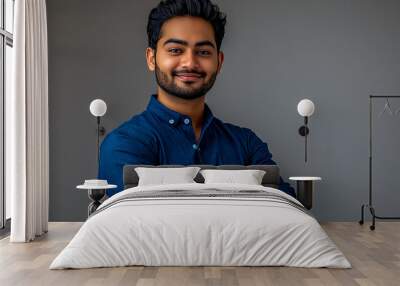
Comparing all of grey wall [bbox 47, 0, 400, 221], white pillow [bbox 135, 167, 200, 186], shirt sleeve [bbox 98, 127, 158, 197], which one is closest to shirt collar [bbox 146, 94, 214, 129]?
grey wall [bbox 47, 0, 400, 221]

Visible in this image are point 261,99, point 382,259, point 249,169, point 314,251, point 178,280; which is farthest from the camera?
point 261,99

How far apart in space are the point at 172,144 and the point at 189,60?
919 mm

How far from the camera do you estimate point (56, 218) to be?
7008mm

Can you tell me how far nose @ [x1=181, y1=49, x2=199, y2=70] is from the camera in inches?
254

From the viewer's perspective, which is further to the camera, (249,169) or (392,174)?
(392,174)

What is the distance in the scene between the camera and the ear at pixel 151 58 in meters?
6.82

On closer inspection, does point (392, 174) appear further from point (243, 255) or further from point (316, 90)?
point (243, 255)

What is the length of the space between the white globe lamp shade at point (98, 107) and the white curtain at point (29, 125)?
0.67m

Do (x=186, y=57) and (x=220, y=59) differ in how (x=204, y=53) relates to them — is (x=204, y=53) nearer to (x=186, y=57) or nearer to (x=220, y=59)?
(x=186, y=57)

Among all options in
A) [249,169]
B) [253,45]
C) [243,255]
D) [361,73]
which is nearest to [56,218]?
[249,169]

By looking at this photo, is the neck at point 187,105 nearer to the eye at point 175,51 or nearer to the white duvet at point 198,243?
the eye at point 175,51

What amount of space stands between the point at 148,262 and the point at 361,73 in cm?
402

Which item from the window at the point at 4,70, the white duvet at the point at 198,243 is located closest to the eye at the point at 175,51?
the window at the point at 4,70

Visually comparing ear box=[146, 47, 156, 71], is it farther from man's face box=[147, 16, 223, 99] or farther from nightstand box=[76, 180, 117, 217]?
nightstand box=[76, 180, 117, 217]
